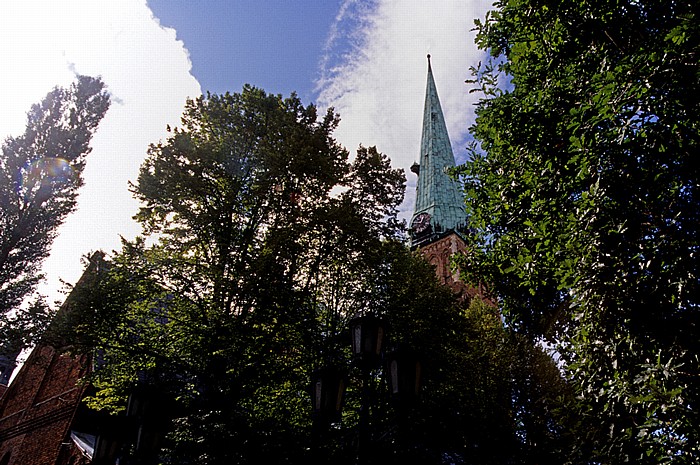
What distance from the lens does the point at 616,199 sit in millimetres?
5438

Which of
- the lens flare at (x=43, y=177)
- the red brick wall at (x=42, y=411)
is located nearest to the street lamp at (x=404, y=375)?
the red brick wall at (x=42, y=411)

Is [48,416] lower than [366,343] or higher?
higher

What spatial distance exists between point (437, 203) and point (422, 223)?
2725 millimetres

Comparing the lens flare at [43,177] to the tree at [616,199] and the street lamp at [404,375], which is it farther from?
Answer: the tree at [616,199]

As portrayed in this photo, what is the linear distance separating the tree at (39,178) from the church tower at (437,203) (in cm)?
2662

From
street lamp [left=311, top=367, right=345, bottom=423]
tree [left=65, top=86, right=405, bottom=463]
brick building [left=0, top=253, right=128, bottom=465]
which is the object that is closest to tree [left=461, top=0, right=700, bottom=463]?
street lamp [left=311, top=367, right=345, bottom=423]

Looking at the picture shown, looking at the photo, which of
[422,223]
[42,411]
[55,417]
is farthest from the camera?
[422,223]

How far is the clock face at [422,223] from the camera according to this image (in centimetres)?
4203

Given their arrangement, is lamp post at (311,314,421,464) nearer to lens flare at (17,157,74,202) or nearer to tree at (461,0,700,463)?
tree at (461,0,700,463)

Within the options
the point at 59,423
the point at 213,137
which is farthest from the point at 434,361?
the point at 59,423

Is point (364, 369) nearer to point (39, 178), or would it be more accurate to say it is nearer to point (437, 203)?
point (39, 178)

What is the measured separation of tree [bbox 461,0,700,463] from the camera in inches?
189

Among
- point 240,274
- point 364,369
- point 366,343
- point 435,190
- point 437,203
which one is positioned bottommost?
point 364,369

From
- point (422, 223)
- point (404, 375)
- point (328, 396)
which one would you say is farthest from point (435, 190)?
point (404, 375)
